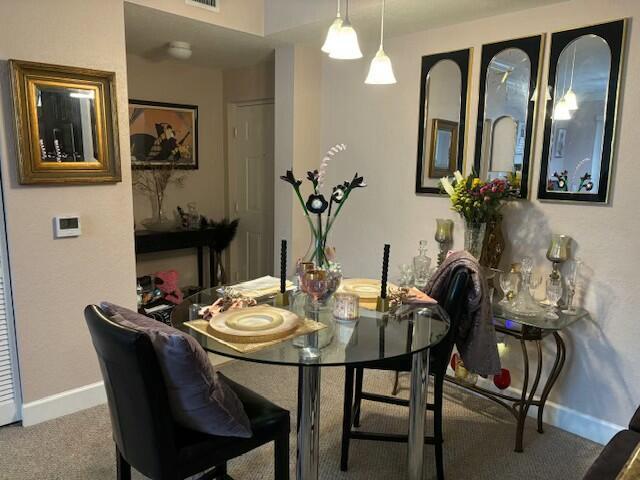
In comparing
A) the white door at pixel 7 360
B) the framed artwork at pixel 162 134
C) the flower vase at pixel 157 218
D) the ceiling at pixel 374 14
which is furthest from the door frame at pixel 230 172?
the white door at pixel 7 360

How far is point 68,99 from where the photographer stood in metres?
2.45

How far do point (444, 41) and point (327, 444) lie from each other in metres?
2.41

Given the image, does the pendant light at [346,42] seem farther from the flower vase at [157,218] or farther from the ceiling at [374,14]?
the flower vase at [157,218]

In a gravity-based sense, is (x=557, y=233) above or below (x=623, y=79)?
below

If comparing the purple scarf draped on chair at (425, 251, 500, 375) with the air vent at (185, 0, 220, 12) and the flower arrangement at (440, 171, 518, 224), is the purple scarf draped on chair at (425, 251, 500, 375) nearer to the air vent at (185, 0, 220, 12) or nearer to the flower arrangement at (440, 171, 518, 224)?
the flower arrangement at (440, 171, 518, 224)

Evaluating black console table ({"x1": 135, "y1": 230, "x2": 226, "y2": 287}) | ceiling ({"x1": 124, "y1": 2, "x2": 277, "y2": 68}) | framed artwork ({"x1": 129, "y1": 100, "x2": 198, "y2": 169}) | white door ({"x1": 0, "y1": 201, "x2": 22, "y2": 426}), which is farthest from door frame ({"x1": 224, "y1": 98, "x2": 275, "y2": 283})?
white door ({"x1": 0, "y1": 201, "x2": 22, "y2": 426})

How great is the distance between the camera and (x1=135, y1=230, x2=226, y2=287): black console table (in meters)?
3.96

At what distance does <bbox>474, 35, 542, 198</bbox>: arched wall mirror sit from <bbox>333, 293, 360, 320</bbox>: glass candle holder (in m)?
1.34

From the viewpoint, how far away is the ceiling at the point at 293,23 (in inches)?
101

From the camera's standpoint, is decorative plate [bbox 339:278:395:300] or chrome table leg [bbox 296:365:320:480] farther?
decorative plate [bbox 339:278:395:300]

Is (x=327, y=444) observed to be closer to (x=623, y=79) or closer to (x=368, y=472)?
(x=368, y=472)

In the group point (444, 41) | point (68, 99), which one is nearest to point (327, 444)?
point (68, 99)

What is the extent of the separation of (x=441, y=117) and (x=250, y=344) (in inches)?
79.7

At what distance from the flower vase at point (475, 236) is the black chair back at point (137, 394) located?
1.90 metres
